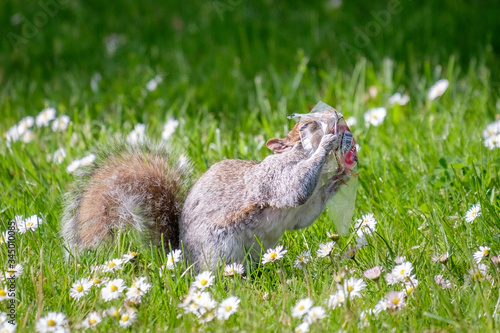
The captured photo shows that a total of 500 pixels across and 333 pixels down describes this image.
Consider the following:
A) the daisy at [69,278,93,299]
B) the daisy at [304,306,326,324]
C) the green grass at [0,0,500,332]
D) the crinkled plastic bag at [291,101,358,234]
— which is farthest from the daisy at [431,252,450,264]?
the daisy at [69,278,93,299]

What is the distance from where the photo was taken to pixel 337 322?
1864mm

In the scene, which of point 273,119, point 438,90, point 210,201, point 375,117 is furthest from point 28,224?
point 438,90

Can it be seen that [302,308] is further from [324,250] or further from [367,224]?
[367,224]

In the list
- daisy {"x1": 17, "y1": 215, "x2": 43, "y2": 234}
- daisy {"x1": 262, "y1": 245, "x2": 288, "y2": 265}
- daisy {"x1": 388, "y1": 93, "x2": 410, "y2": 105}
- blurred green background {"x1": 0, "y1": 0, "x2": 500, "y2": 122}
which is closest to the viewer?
daisy {"x1": 262, "y1": 245, "x2": 288, "y2": 265}

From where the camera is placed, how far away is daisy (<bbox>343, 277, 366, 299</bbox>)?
1939 millimetres

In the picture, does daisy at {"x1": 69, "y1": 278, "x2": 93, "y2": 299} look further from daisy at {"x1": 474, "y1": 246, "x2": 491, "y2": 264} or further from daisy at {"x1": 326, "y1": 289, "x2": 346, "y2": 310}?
daisy at {"x1": 474, "y1": 246, "x2": 491, "y2": 264}

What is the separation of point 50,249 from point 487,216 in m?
1.55

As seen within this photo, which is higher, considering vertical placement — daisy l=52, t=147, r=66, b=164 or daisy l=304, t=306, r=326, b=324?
daisy l=52, t=147, r=66, b=164

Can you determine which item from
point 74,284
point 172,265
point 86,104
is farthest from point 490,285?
point 86,104

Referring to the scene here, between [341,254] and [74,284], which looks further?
[341,254]

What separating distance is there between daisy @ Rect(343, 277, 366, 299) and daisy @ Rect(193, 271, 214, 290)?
403mm

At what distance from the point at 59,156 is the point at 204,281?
1575 millimetres

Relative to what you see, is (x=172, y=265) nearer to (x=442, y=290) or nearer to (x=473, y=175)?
(x=442, y=290)

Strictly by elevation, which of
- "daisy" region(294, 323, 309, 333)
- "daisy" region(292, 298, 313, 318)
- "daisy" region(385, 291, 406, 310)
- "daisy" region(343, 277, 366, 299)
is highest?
"daisy" region(343, 277, 366, 299)
